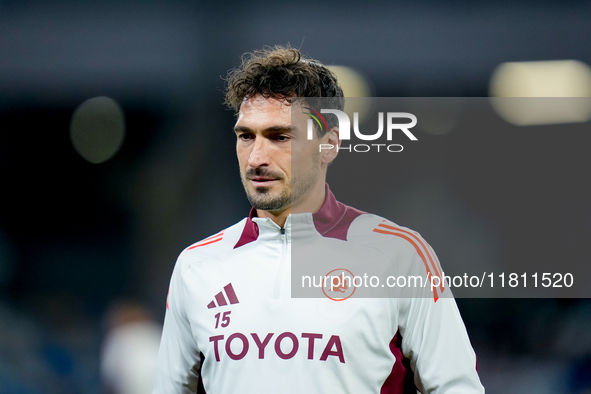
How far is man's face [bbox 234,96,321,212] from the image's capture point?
181 centimetres

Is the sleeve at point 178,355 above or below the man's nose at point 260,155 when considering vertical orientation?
below

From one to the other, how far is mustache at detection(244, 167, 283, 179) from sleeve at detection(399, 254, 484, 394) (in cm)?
55

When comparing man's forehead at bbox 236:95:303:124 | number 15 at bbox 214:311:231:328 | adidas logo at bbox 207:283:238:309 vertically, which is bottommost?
number 15 at bbox 214:311:231:328

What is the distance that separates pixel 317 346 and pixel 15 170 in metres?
3.76

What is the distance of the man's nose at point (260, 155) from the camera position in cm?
180

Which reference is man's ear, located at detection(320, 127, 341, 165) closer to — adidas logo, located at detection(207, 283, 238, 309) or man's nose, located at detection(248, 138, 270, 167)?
man's nose, located at detection(248, 138, 270, 167)

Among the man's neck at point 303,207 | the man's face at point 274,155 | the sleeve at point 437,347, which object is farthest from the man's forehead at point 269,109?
the sleeve at point 437,347

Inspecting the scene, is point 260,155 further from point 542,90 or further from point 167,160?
point 542,90

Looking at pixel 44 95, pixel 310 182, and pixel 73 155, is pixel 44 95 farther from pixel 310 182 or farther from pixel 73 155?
pixel 310 182

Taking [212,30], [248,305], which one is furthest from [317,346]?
[212,30]

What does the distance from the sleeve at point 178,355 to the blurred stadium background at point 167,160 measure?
1.68 metres

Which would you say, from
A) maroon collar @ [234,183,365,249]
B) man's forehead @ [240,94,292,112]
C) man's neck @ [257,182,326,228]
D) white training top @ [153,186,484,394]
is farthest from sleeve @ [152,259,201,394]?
man's forehead @ [240,94,292,112]

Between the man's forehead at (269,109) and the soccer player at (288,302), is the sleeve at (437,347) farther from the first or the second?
the man's forehead at (269,109)

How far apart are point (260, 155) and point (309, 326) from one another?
22.2 inches
